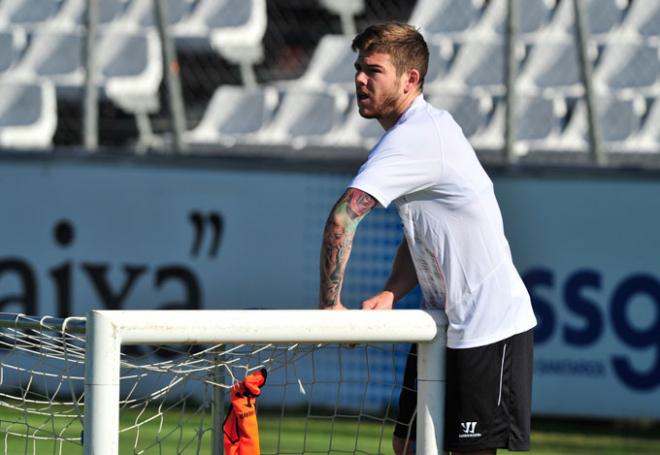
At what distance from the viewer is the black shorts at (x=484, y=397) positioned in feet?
11.3

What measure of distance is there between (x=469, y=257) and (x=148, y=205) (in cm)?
531

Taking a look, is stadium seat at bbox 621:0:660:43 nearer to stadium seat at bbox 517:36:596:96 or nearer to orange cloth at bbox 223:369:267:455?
stadium seat at bbox 517:36:596:96

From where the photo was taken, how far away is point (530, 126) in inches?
389

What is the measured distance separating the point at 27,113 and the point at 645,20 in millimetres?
4932

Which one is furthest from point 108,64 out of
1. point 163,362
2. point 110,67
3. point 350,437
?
point 163,362

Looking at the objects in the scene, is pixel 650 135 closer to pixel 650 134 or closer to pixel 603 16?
pixel 650 134

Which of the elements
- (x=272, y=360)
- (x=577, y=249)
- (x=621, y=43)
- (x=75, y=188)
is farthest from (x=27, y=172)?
(x=272, y=360)

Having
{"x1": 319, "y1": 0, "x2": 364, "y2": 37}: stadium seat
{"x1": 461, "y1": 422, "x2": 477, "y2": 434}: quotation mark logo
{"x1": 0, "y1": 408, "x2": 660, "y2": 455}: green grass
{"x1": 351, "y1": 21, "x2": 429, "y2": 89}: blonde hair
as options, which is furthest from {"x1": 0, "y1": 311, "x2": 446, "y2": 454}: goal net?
{"x1": 319, "y1": 0, "x2": 364, "y2": 37}: stadium seat

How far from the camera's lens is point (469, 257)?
3.47 metres

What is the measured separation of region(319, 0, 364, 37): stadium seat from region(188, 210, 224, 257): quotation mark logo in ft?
10.1

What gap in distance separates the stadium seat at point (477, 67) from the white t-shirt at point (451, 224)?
21.2 ft

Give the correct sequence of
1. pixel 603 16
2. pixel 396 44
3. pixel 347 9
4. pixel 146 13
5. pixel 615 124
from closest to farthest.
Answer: pixel 396 44 → pixel 615 124 → pixel 603 16 → pixel 347 9 → pixel 146 13

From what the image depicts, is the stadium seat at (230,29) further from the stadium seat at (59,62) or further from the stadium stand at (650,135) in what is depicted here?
the stadium stand at (650,135)

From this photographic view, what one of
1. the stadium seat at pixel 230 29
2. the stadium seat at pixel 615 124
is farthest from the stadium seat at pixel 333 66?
the stadium seat at pixel 615 124
